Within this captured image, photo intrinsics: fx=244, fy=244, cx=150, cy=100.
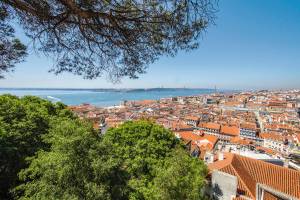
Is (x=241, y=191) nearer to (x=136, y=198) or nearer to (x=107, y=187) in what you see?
(x=136, y=198)

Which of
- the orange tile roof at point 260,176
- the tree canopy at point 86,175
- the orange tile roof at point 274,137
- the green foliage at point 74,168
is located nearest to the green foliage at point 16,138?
the green foliage at point 74,168

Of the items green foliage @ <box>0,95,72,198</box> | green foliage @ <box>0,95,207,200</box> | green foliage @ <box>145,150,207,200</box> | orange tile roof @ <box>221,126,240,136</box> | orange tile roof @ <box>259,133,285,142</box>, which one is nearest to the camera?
green foliage @ <box>0,95,207,200</box>

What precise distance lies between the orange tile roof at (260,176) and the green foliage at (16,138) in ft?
28.4

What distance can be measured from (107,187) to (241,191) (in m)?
5.99

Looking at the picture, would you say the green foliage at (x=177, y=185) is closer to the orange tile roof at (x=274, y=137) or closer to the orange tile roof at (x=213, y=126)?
the orange tile roof at (x=274, y=137)

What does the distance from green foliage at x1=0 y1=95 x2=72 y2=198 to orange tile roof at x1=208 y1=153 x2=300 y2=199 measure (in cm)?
866

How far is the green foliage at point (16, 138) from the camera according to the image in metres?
10.0

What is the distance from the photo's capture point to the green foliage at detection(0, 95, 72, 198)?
10.0 m

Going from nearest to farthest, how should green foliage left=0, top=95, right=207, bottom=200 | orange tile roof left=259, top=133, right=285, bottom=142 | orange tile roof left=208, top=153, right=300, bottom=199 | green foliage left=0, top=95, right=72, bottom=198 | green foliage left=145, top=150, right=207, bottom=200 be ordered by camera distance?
1. green foliage left=0, top=95, right=207, bottom=200
2. green foliage left=145, top=150, right=207, bottom=200
3. green foliage left=0, top=95, right=72, bottom=198
4. orange tile roof left=208, top=153, right=300, bottom=199
5. orange tile roof left=259, top=133, right=285, bottom=142

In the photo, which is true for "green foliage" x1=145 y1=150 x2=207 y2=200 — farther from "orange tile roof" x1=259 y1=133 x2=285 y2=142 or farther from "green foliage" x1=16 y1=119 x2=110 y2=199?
"orange tile roof" x1=259 y1=133 x2=285 y2=142

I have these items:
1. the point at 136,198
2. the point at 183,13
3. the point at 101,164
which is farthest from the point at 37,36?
the point at 136,198

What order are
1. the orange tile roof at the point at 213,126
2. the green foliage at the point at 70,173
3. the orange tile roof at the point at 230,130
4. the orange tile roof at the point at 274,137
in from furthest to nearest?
the orange tile roof at the point at 213,126 < the orange tile roof at the point at 230,130 < the orange tile roof at the point at 274,137 < the green foliage at the point at 70,173

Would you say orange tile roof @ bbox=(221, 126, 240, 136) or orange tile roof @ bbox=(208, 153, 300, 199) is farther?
orange tile roof @ bbox=(221, 126, 240, 136)

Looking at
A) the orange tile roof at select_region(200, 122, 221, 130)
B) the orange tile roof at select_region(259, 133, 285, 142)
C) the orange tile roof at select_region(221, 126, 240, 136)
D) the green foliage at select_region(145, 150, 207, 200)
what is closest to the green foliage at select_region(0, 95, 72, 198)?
the green foliage at select_region(145, 150, 207, 200)
